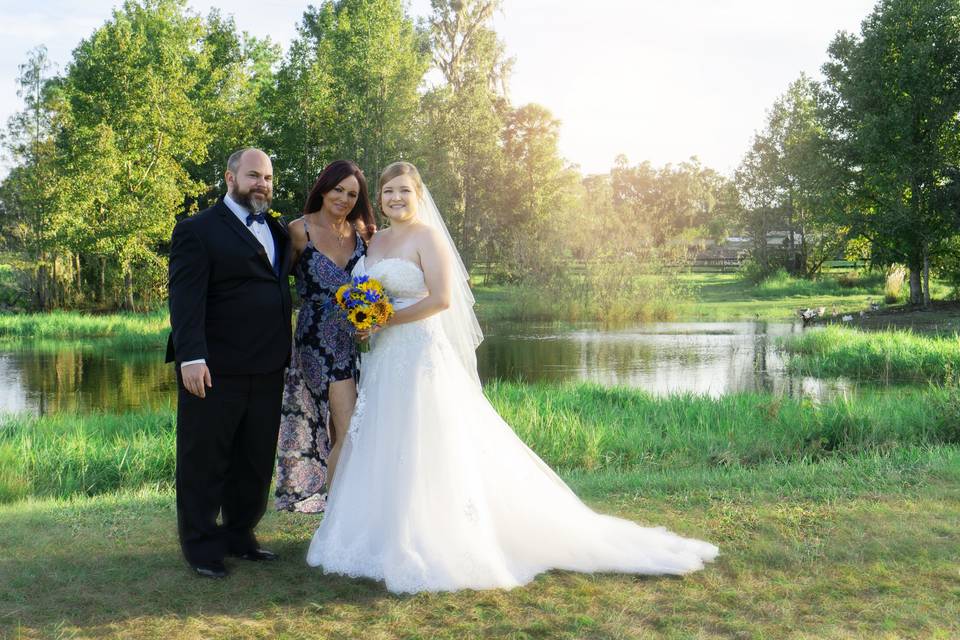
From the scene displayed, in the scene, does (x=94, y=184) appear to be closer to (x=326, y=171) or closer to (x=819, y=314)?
(x=819, y=314)

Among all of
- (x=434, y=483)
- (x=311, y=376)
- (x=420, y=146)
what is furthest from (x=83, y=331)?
(x=434, y=483)

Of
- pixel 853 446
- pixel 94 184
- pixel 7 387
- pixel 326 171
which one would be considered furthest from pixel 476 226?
pixel 326 171

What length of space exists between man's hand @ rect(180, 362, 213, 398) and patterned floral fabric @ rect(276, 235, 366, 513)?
844 millimetres

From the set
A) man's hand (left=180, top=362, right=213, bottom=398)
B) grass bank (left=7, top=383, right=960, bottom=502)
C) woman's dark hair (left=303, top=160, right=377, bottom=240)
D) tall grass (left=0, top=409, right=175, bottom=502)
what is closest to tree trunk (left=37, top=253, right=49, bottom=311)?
grass bank (left=7, top=383, right=960, bottom=502)

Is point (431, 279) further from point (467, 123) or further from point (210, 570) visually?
point (467, 123)

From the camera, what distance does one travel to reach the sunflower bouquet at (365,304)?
14.9 ft

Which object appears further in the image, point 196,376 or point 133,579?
point 133,579

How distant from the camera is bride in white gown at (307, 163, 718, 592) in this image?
4.29 metres

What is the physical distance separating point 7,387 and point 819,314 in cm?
2080

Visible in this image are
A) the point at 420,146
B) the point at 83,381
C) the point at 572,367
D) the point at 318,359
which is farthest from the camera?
the point at 420,146

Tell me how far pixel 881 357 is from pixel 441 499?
13135mm

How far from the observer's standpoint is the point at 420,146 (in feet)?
109

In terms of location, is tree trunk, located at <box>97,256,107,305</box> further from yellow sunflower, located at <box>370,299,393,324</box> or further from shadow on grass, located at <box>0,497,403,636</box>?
yellow sunflower, located at <box>370,299,393,324</box>

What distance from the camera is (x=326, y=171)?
201 inches
